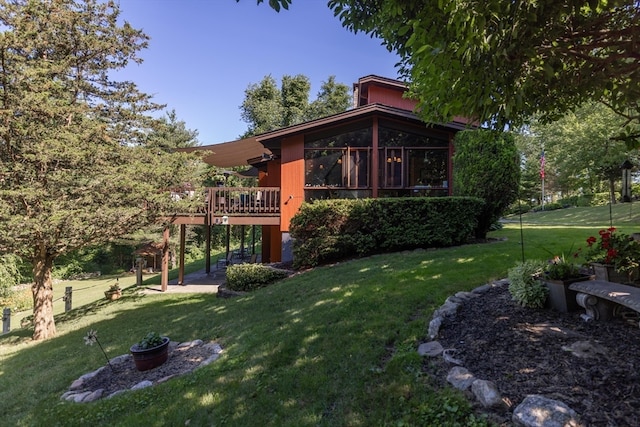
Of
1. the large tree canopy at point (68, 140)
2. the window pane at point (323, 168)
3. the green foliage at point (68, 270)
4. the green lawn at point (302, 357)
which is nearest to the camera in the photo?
the green lawn at point (302, 357)

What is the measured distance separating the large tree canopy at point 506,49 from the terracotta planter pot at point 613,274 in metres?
1.65

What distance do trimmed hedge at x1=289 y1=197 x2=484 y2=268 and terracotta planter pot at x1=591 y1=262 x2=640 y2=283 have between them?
16.1 feet

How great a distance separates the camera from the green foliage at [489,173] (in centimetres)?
835

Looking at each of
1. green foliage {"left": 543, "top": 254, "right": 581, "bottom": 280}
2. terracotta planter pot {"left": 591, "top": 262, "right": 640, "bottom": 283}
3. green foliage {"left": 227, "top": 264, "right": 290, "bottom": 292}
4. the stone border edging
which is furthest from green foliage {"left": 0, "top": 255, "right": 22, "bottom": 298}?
terracotta planter pot {"left": 591, "top": 262, "right": 640, "bottom": 283}

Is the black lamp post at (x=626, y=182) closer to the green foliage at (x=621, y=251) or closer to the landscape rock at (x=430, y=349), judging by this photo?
the green foliage at (x=621, y=251)

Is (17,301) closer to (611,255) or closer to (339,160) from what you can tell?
(339,160)

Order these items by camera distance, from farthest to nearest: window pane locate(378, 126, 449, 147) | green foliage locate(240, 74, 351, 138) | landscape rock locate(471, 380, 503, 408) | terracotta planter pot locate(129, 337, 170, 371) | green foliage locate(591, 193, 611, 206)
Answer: green foliage locate(240, 74, 351, 138), green foliage locate(591, 193, 611, 206), window pane locate(378, 126, 449, 147), terracotta planter pot locate(129, 337, 170, 371), landscape rock locate(471, 380, 503, 408)

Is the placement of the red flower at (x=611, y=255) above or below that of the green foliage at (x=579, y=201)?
below

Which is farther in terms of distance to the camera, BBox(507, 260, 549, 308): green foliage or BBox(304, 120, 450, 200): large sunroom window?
BBox(304, 120, 450, 200): large sunroom window

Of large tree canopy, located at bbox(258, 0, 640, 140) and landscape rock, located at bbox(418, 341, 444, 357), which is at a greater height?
large tree canopy, located at bbox(258, 0, 640, 140)

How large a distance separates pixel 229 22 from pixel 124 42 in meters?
3.80

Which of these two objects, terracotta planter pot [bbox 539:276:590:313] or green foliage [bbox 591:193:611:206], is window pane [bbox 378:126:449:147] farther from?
green foliage [bbox 591:193:611:206]

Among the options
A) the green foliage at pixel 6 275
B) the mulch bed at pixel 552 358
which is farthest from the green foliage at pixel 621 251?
the green foliage at pixel 6 275

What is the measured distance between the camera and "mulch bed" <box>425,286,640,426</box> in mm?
2113
